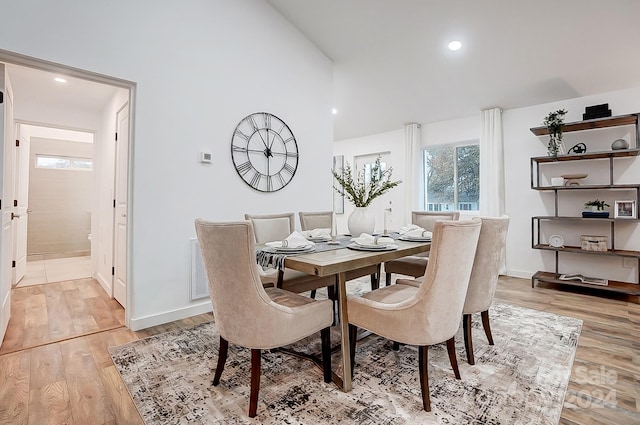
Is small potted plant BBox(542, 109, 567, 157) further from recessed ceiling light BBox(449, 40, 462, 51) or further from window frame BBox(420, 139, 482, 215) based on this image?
recessed ceiling light BBox(449, 40, 462, 51)

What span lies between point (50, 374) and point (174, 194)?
151cm

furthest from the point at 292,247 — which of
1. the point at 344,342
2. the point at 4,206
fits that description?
the point at 4,206

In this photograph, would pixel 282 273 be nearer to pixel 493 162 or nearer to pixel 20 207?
pixel 493 162

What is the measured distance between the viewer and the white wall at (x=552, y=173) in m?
3.70

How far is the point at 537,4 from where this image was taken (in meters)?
2.89

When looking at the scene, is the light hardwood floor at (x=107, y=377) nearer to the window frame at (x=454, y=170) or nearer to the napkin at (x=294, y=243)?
the napkin at (x=294, y=243)

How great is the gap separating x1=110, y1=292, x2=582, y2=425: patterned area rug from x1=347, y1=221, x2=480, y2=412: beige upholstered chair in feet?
0.79

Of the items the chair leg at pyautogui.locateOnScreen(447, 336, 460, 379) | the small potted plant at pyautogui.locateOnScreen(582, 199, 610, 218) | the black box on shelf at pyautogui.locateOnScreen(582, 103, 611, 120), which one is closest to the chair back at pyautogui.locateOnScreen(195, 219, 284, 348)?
the chair leg at pyautogui.locateOnScreen(447, 336, 460, 379)

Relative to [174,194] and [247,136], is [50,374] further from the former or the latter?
[247,136]

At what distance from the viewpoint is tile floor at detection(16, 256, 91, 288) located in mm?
4188

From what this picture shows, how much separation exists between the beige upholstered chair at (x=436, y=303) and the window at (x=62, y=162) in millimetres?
6941

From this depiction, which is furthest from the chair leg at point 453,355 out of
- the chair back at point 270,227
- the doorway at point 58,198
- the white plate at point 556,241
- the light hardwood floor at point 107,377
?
the doorway at point 58,198

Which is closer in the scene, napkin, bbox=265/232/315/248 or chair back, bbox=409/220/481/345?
chair back, bbox=409/220/481/345

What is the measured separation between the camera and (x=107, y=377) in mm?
1873
